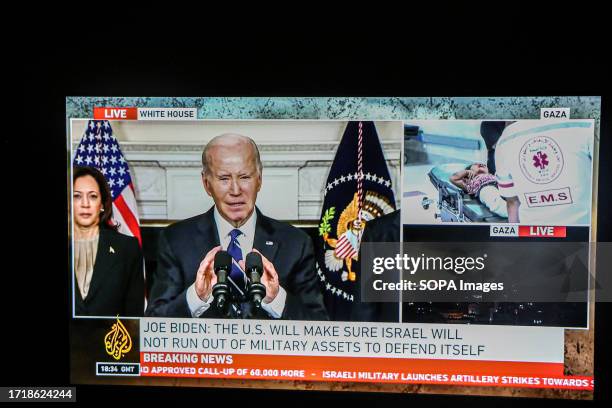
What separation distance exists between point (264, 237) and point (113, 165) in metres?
0.91

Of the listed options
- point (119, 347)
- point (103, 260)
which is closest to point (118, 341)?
point (119, 347)

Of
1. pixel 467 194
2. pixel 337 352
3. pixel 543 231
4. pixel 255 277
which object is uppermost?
pixel 467 194

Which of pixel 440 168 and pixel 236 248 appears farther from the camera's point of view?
pixel 236 248

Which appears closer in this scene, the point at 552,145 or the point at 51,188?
the point at 552,145

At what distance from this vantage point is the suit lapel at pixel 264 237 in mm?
2887

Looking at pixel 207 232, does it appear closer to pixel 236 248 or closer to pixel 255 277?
pixel 236 248

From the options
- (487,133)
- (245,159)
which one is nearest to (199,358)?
(245,159)

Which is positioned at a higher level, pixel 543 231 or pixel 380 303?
pixel 543 231

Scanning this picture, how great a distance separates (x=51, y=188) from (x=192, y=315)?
1076 millimetres

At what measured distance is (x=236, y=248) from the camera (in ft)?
9.53

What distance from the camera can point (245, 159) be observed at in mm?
2879

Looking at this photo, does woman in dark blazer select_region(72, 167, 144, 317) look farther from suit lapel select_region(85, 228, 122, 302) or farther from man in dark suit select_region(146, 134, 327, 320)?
man in dark suit select_region(146, 134, 327, 320)
